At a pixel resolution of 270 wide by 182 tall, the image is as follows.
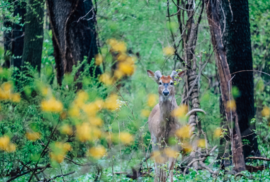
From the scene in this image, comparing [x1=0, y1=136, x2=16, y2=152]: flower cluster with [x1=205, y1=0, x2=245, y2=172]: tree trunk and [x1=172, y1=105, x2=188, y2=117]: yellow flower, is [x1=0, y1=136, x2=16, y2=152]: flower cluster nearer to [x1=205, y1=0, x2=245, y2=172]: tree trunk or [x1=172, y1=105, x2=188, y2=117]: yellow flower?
[x1=172, y1=105, x2=188, y2=117]: yellow flower

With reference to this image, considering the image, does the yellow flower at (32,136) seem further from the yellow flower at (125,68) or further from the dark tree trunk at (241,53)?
the dark tree trunk at (241,53)

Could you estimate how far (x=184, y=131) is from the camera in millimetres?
5227

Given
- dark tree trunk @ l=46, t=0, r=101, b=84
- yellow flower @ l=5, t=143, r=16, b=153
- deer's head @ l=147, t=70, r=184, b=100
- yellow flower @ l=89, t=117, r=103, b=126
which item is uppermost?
dark tree trunk @ l=46, t=0, r=101, b=84

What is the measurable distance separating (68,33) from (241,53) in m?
4.69

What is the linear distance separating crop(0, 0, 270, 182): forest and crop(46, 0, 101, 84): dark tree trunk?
3 cm

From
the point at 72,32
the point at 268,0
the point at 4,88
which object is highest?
the point at 268,0

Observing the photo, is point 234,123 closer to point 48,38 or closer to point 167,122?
point 167,122

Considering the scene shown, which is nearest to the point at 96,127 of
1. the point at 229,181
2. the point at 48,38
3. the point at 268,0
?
the point at 229,181

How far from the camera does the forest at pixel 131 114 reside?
5086 millimetres

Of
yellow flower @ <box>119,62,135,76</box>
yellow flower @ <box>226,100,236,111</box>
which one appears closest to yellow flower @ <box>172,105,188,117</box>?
yellow flower @ <box>226,100,236,111</box>

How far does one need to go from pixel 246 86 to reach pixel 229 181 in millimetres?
2616

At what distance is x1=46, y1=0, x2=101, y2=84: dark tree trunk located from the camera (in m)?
9.09

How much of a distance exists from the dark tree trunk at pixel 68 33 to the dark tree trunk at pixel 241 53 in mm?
3739

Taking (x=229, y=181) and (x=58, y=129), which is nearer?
(x=58, y=129)
